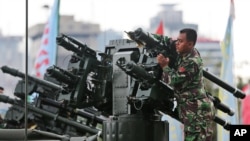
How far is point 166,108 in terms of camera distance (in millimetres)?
6082

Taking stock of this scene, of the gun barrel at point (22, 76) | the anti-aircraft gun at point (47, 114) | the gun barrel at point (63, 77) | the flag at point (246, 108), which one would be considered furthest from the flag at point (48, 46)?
the gun barrel at point (63, 77)

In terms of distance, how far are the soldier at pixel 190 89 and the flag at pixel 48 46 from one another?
6.63 meters

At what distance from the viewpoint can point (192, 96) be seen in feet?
19.2

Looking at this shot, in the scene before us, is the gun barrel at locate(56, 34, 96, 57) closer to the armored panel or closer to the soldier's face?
the armored panel

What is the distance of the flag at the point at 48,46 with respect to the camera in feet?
41.2

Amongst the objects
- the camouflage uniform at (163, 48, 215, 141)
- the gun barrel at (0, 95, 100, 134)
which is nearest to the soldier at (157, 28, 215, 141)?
the camouflage uniform at (163, 48, 215, 141)

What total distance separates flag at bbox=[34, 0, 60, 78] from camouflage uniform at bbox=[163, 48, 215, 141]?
6.64 metres

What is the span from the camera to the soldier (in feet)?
19.0

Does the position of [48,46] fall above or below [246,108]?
above

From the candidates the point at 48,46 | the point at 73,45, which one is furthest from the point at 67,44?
the point at 48,46

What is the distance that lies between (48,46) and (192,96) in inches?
294

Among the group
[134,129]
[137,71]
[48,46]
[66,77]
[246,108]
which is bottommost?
[134,129]

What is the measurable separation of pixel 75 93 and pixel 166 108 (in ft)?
4.33

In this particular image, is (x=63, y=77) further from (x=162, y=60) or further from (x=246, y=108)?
(x=246, y=108)
